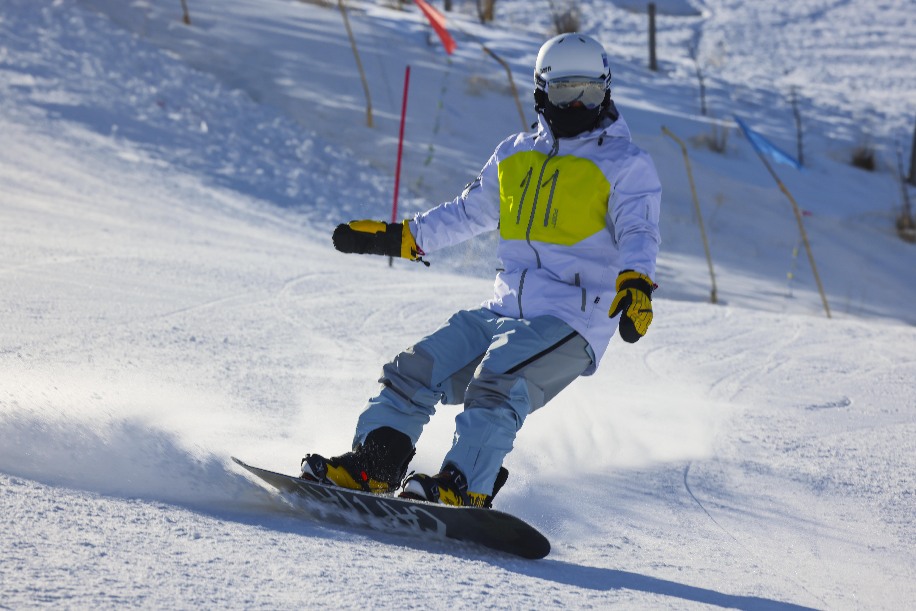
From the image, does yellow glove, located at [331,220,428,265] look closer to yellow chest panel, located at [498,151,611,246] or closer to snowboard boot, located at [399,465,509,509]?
yellow chest panel, located at [498,151,611,246]

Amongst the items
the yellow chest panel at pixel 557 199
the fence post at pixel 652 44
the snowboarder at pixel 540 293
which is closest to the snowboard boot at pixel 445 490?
the snowboarder at pixel 540 293

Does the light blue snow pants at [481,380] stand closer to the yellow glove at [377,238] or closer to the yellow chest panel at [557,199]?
the yellow chest panel at [557,199]

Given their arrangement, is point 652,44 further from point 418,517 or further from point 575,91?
point 418,517

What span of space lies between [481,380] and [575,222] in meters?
0.63

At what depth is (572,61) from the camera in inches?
145

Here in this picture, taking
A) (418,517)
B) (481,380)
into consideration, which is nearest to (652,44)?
(481,380)

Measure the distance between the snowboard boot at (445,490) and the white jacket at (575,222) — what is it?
2.22ft

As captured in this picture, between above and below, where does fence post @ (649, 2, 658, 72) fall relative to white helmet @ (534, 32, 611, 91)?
below

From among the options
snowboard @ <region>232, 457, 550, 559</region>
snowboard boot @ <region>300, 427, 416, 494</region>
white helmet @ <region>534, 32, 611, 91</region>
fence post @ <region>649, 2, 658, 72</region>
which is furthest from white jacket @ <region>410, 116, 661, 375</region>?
fence post @ <region>649, 2, 658, 72</region>

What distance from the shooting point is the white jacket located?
140 inches

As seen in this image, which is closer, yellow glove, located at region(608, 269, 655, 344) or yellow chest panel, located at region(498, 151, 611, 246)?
yellow glove, located at region(608, 269, 655, 344)

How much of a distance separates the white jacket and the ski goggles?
9 centimetres

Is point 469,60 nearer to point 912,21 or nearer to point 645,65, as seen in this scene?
point 645,65

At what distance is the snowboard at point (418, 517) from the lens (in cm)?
297
